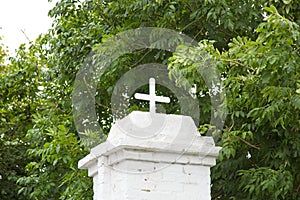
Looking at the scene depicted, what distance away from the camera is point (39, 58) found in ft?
35.8

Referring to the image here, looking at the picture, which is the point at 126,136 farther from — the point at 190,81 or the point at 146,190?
the point at 190,81

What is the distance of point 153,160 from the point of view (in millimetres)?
4254

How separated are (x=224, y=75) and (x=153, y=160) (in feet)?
11.3

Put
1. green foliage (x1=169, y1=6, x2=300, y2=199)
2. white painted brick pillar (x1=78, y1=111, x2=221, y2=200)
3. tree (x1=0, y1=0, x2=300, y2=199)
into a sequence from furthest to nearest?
1. tree (x1=0, y1=0, x2=300, y2=199)
2. green foliage (x1=169, y1=6, x2=300, y2=199)
3. white painted brick pillar (x1=78, y1=111, x2=221, y2=200)

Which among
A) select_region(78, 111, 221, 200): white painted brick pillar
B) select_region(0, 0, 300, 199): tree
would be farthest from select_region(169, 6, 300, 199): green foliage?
select_region(78, 111, 221, 200): white painted brick pillar

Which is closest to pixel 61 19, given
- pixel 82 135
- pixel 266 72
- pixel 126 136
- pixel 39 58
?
pixel 82 135

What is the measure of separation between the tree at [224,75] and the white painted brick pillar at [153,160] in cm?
170

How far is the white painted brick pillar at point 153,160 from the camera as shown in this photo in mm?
4207

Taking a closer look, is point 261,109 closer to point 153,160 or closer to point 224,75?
point 224,75

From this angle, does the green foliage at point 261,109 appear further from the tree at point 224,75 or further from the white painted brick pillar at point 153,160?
the white painted brick pillar at point 153,160

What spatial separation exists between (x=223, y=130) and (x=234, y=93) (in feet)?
1.58

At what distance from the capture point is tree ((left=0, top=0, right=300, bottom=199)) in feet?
20.1

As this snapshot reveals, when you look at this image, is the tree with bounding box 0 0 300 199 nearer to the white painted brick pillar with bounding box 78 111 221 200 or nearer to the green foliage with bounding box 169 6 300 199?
the green foliage with bounding box 169 6 300 199

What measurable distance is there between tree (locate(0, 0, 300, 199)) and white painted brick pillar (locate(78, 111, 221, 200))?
1.70m
